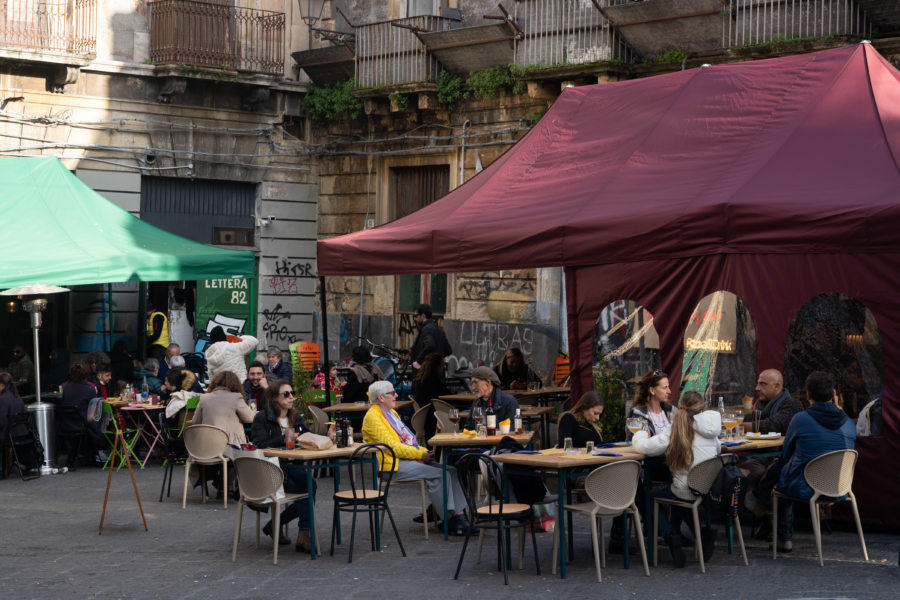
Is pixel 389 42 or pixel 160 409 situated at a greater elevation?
pixel 389 42

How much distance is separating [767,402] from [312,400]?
6839mm

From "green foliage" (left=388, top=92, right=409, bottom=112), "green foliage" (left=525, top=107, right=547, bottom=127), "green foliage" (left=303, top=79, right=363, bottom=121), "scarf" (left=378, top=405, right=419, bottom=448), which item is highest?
"green foliage" (left=303, top=79, right=363, bottom=121)

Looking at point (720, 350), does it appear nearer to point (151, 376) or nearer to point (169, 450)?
point (169, 450)

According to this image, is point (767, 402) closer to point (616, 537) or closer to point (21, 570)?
point (616, 537)

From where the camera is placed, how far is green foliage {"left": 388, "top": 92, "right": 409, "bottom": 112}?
20141 mm

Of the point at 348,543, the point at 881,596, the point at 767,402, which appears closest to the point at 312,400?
the point at 348,543

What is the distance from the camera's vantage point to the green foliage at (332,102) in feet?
69.7

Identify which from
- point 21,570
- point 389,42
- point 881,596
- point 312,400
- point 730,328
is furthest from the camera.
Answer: point 389,42

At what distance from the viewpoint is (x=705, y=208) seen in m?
10.0

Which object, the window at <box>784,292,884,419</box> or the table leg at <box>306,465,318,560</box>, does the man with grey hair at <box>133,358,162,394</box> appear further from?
the window at <box>784,292,884,419</box>

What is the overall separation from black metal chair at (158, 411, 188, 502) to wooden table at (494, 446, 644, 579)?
459cm

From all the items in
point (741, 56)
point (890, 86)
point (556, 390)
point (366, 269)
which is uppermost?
point (741, 56)

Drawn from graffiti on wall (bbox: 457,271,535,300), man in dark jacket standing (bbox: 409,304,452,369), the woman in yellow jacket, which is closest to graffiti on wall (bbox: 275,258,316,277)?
graffiti on wall (bbox: 457,271,535,300)

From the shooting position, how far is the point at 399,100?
2019cm
